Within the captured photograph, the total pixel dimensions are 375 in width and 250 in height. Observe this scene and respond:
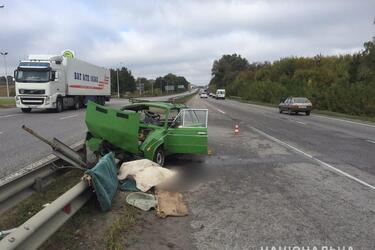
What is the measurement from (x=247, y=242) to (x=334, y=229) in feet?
4.27

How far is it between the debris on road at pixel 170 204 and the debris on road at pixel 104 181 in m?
0.73

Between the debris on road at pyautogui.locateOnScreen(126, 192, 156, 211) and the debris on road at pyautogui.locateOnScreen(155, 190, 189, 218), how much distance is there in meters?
0.11

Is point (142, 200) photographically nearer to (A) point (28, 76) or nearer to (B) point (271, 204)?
(B) point (271, 204)

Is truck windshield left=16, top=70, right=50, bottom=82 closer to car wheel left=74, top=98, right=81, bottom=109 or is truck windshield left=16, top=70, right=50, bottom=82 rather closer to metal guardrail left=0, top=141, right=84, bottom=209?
car wheel left=74, top=98, right=81, bottom=109

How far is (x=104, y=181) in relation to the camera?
597 centimetres

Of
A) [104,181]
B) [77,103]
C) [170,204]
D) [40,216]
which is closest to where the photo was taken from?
[40,216]

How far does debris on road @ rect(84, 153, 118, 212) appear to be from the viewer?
18.4 ft

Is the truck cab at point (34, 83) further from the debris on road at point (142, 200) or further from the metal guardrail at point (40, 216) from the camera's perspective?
the debris on road at point (142, 200)

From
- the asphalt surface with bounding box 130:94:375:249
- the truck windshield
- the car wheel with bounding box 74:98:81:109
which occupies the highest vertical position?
the truck windshield

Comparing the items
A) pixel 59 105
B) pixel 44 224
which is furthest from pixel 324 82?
pixel 44 224

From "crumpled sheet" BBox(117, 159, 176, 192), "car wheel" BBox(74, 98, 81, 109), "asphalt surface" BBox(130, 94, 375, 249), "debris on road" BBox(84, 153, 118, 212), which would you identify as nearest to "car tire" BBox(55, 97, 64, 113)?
"car wheel" BBox(74, 98, 81, 109)

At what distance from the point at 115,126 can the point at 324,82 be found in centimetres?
6953

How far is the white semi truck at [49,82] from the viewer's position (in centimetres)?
2730

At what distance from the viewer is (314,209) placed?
6.23 m
